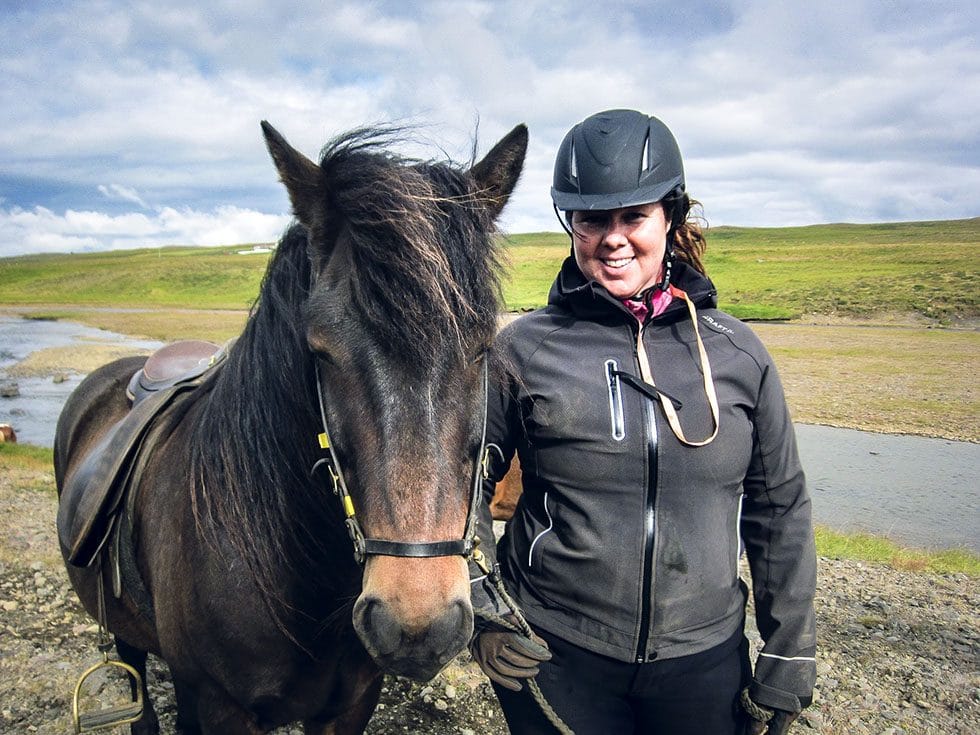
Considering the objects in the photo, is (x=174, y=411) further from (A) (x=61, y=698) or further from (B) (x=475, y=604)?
(A) (x=61, y=698)

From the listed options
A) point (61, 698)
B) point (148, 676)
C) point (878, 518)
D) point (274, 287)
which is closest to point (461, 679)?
point (148, 676)

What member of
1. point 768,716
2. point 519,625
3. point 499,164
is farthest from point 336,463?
point 768,716

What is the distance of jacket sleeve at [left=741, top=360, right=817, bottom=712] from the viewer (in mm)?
2115

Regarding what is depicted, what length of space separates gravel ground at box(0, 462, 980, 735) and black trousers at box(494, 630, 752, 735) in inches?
85.3

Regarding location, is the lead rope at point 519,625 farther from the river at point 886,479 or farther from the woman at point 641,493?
the river at point 886,479

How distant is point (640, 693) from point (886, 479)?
10569 millimetres

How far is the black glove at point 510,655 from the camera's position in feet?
6.75

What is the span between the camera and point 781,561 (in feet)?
7.14

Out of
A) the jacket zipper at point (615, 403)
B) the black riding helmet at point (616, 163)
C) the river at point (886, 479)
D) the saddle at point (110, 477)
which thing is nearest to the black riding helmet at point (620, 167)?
the black riding helmet at point (616, 163)

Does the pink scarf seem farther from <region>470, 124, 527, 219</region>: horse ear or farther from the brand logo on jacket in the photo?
<region>470, 124, 527, 219</region>: horse ear

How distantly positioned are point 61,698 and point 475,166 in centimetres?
440

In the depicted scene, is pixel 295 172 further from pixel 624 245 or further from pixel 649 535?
pixel 649 535

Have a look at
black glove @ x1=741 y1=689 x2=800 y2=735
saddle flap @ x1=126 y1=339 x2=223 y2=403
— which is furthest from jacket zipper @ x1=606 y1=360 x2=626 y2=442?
saddle flap @ x1=126 y1=339 x2=223 y2=403

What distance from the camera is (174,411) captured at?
9.94ft
